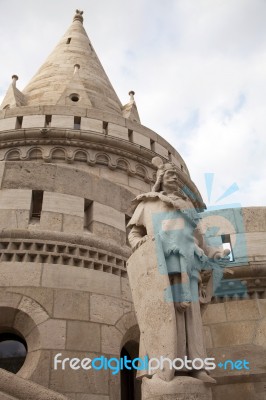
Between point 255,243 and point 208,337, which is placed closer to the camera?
point 208,337

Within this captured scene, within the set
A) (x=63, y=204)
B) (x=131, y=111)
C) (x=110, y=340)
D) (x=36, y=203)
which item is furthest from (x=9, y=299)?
(x=131, y=111)

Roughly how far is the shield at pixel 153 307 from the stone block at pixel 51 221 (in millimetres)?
2880

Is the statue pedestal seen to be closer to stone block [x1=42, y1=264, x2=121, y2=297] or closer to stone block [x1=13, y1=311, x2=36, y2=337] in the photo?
stone block [x1=13, y1=311, x2=36, y2=337]

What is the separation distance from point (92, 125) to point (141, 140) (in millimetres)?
1523

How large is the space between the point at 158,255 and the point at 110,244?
3.05 meters

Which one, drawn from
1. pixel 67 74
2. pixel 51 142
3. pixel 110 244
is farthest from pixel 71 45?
pixel 110 244

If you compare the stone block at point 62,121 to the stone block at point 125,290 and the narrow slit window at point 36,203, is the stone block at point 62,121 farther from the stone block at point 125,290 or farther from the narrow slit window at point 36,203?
the stone block at point 125,290

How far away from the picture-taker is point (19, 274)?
641 centimetres

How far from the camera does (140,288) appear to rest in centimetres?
441

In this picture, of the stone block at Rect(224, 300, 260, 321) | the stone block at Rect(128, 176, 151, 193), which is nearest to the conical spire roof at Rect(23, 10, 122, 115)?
the stone block at Rect(128, 176, 151, 193)

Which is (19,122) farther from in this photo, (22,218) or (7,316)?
(7,316)

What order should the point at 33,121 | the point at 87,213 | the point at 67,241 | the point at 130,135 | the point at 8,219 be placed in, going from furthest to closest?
the point at 130,135
the point at 33,121
the point at 87,213
the point at 8,219
the point at 67,241

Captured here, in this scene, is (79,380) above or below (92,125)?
below

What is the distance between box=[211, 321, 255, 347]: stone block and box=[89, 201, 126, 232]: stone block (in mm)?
2645
